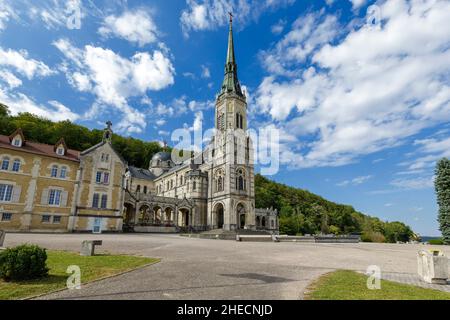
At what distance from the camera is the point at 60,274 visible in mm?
7727

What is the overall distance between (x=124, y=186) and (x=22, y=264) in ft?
107

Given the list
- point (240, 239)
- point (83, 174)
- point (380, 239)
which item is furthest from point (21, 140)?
point (380, 239)

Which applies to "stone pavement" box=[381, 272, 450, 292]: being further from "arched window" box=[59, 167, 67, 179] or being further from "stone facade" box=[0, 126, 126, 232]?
"arched window" box=[59, 167, 67, 179]

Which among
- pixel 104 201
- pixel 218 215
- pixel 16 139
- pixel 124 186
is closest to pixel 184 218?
pixel 218 215

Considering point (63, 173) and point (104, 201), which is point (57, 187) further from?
point (104, 201)

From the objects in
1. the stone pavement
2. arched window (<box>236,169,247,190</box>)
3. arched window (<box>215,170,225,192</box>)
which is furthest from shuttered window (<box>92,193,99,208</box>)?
the stone pavement

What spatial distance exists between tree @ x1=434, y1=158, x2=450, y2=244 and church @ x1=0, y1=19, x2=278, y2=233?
87.0 ft

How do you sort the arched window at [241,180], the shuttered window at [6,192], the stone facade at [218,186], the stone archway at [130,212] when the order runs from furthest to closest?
the arched window at [241,180] < the stone facade at [218,186] < the stone archway at [130,212] < the shuttered window at [6,192]

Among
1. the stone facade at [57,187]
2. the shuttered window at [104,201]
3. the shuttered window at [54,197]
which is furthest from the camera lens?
the shuttered window at [104,201]

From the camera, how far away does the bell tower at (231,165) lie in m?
45.6

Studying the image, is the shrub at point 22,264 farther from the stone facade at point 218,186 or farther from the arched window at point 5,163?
the stone facade at point 218,186

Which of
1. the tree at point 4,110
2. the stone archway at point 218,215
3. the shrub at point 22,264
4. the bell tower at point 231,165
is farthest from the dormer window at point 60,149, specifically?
the tree at point 4,110

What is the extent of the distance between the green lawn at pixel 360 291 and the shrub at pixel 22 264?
726cm
